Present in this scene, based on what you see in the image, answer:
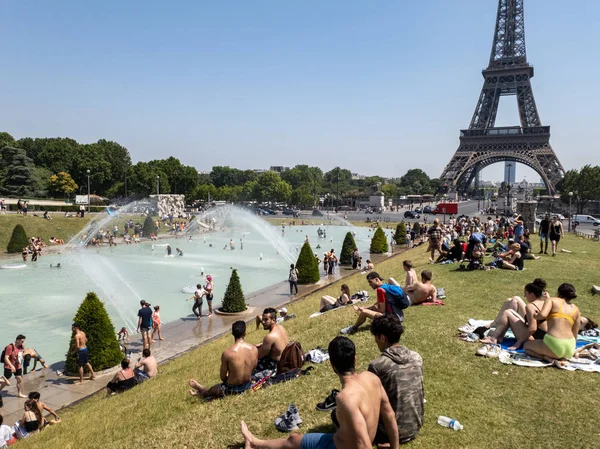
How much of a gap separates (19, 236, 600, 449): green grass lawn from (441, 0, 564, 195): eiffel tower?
3523 inches

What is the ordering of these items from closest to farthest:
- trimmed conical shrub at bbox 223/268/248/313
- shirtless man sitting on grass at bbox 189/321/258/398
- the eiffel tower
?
shirtless man sitting on grass at bbox 189/321/258/398, trimmed conical shrub at bbox 223/268/248/313, the eiffel tower

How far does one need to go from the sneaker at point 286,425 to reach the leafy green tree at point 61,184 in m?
83.3

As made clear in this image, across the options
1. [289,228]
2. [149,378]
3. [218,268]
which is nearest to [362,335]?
[149,378]

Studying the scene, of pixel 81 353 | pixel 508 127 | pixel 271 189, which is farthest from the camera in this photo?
pixel 271 189

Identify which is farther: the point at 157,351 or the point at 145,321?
the point at 157,351

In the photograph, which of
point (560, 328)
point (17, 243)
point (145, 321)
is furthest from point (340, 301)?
point (17, 243)

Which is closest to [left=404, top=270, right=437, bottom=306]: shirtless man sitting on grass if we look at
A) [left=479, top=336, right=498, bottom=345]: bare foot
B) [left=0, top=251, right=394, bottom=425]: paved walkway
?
[left=479, top=336, right=498, bottom=345]: bare foot

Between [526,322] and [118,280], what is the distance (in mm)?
20962

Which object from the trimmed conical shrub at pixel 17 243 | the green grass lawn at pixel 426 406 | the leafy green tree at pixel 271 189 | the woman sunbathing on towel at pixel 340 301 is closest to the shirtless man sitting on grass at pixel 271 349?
the green grass lawn at pixel 426 406

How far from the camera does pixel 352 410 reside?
3.88 m

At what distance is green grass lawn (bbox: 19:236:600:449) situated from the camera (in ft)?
17.7

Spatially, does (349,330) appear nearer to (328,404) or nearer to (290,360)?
(290,360)

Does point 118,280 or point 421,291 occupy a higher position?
point 421,291

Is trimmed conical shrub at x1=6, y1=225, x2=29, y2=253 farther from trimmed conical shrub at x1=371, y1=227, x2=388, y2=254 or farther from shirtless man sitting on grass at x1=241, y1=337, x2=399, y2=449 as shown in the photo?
shirtless man sitting on grass at x1=241, y1=337, x2=399, y2=449
